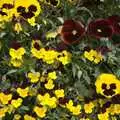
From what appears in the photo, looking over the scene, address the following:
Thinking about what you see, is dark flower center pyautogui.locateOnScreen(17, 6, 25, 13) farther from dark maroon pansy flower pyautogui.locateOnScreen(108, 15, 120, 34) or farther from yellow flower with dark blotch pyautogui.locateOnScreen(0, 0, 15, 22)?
dark maroon pansy flower pyautogui.locateOnScreen(108, 15, 120, 34)

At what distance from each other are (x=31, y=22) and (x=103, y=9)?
552 mm

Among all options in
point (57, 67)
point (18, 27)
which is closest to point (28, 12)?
point (18, 27)

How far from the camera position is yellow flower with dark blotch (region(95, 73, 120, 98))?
459 cm

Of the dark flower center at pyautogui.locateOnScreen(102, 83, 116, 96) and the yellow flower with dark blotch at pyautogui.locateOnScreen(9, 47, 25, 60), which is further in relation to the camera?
the yellow flower with dark blotch at pyautogui.locateOnScreen(9, 47, 25, 60)

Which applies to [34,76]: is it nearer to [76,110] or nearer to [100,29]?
[76,110]

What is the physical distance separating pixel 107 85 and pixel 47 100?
1.36ft

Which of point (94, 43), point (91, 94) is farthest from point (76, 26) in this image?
point (91, 94)

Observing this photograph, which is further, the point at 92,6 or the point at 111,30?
the point at 92,6

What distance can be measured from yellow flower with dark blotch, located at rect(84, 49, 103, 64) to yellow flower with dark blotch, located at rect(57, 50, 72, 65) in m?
0.12

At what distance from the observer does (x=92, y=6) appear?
504cm

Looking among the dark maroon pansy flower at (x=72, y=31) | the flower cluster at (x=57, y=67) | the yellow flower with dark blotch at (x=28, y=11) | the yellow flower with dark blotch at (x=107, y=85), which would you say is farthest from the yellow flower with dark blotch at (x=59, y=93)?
the yellow flower with dark blotch at (x=28, y=11)

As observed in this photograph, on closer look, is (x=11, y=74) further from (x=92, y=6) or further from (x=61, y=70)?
(x=92, y=6)

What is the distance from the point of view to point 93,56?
4680 mm

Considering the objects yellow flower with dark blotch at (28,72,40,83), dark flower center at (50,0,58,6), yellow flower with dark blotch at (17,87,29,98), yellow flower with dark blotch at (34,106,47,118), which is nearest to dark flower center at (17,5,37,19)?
dark flower center at (50,0,58,6)
